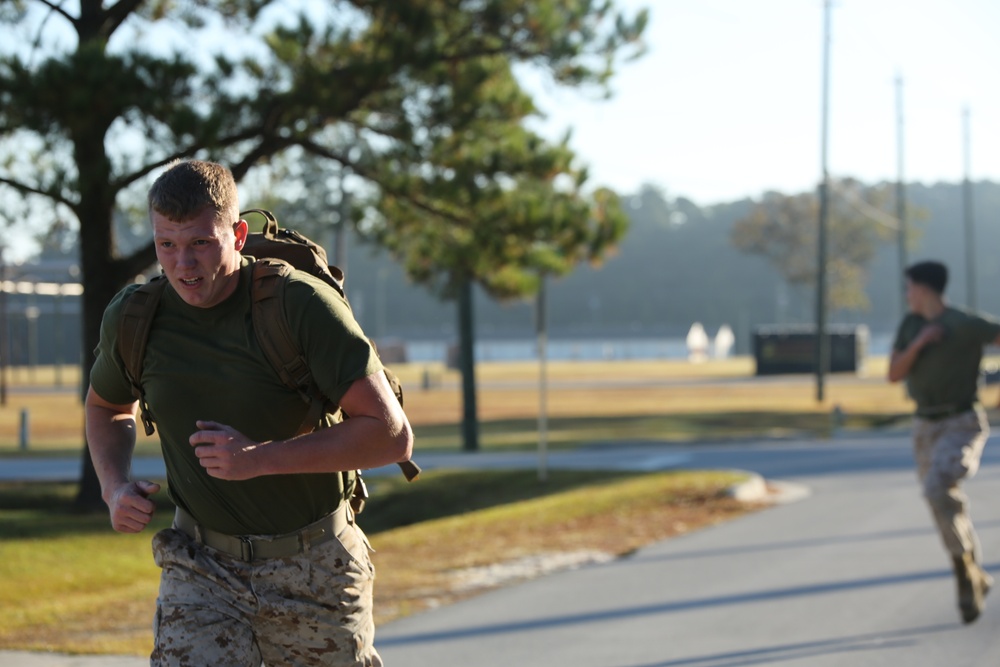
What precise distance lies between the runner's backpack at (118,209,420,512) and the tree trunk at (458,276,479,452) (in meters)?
18.7

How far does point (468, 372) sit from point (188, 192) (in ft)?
65.4

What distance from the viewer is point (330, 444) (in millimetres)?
3334

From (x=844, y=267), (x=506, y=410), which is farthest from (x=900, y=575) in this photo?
(x=844, y=267)

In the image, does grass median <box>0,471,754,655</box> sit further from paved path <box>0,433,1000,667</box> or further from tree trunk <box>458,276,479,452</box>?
tree trunk <box>458,276,479,452</box>

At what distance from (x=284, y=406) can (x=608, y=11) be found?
12747mm

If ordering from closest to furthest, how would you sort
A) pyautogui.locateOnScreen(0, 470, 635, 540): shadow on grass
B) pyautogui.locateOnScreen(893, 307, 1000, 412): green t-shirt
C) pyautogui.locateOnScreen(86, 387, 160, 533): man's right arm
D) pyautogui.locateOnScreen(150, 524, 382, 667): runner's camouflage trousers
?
pyautogui.locateOnScreen(86, 387, 160, 533): man's right arm, pyautogui.locateOnScreen(150, 524, 382, 667): runner's camouflage trousers, pyautogui.locateOnScreen(893, 307, 1000, 412): green t-shirt, pyautogui.locateOnScreen(0, 470, 635, 540): shadow on grass

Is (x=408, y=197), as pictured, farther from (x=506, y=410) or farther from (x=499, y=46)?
(x=506, y=410)

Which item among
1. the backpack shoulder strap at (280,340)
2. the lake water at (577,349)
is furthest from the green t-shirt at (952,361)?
the lake water at (577,349)

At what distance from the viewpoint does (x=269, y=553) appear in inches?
142

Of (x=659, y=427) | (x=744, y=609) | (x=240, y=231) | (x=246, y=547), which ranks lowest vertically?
(x=659, y=427)

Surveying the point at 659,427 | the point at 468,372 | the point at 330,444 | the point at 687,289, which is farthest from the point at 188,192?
the point at 687,289

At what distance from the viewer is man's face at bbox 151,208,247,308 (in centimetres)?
338

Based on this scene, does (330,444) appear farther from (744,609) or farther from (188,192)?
(744,609)

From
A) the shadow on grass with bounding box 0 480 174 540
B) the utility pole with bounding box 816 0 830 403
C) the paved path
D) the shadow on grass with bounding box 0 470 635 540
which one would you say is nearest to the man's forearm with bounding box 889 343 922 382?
the paved path
